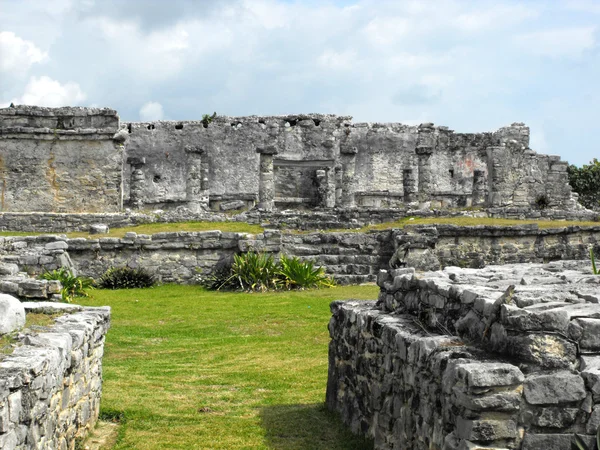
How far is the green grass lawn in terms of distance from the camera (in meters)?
5.93

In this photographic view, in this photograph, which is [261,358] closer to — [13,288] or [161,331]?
[161,331]

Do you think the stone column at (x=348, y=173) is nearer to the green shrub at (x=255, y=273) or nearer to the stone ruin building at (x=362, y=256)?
the stone ruin building at (x=362, y=256)

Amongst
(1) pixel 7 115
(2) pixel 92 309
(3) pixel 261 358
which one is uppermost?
(1) pixel 7 115

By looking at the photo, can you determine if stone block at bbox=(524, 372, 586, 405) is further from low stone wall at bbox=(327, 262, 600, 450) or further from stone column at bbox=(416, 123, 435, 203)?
stone column at bbox=(416, 123, 435, 203)

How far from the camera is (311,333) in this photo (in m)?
9.82

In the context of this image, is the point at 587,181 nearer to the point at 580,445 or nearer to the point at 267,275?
the point at 267,275

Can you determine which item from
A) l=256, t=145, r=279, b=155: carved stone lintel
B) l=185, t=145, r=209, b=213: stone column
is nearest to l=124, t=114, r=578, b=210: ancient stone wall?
l=185, t=145, r=209, b=213: stone column

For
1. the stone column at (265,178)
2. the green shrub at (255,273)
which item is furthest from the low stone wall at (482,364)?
the stone column at (265,178)

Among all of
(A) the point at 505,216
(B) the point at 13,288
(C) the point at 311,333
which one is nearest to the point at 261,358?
(C) the point at 311,333

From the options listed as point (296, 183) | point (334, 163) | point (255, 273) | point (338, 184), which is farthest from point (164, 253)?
point (296, 183)

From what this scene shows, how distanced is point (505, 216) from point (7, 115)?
1345cm

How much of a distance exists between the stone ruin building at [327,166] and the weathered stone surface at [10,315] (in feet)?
65.8

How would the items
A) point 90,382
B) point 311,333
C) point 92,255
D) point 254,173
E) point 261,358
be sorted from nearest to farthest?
point 90,382, point 261,358, point 311,333, point 92,255, point 254,173

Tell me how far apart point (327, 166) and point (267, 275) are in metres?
15.0
